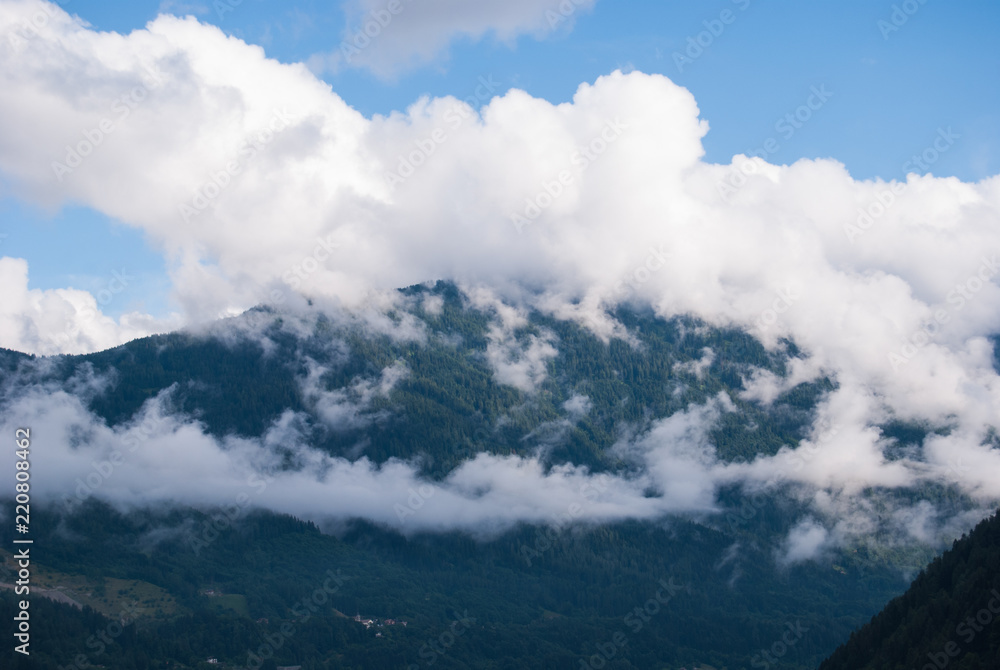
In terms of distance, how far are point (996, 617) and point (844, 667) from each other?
37838mm

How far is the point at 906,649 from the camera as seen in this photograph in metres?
189

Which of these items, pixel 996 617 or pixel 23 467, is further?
pixel 23 467

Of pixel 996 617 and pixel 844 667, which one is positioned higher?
pixel 996 617

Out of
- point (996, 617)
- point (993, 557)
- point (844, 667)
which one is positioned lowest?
point (844, 667)

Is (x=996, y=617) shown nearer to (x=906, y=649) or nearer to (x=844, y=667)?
(x=906, y=649)

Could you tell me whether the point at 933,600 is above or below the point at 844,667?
above

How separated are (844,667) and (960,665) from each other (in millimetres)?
37521

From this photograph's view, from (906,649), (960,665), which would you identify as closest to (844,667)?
(906,649)

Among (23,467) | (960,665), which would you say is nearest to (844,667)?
(960,665)

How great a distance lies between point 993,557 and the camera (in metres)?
190

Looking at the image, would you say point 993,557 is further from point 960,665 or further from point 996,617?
point 960,665

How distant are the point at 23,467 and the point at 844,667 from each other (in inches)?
7323

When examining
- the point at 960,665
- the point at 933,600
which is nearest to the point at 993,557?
the point at 933,600

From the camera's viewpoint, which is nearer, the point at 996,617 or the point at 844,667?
the point at 996,617
